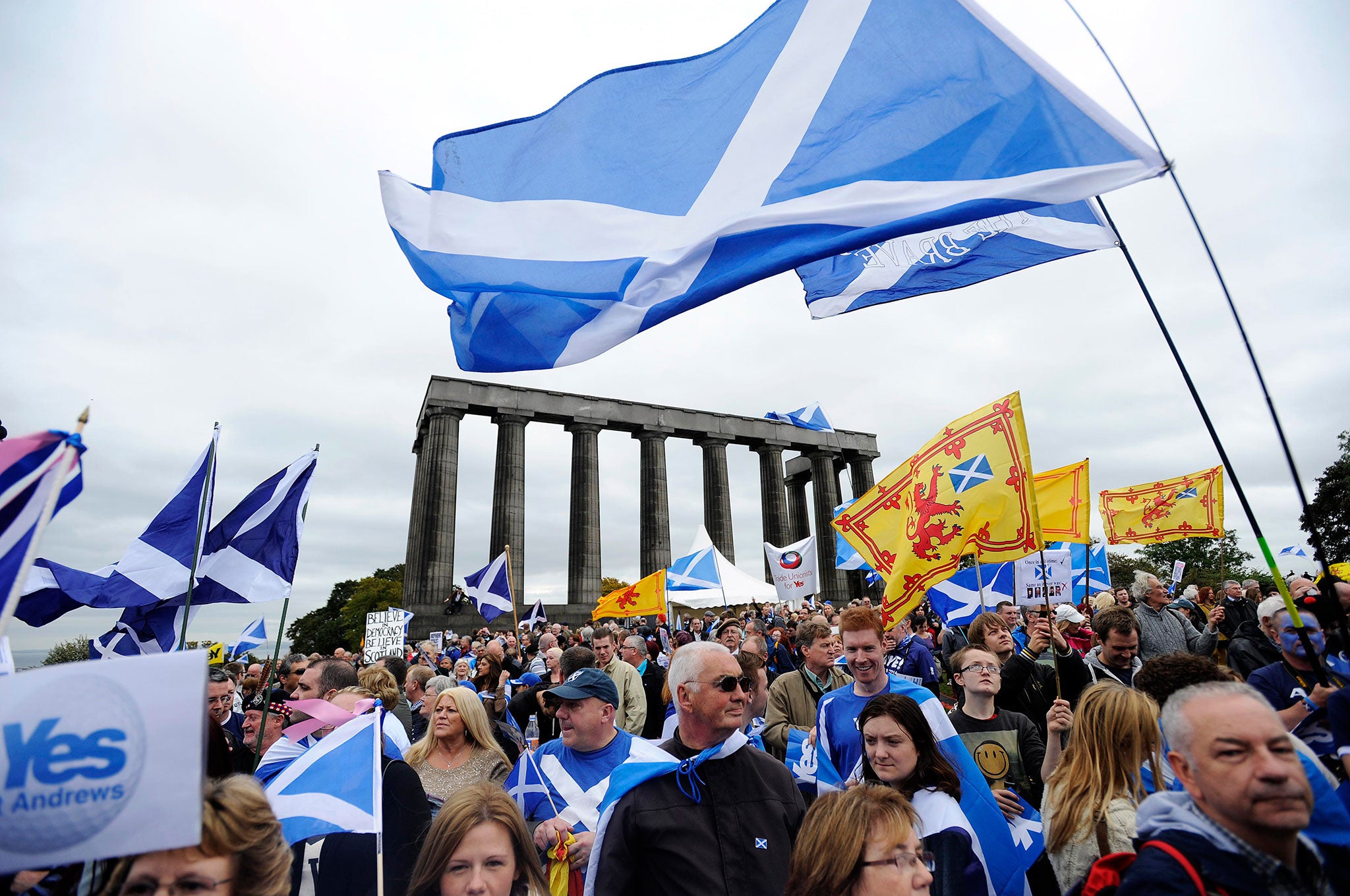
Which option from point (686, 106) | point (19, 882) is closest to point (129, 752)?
point (19, 882)

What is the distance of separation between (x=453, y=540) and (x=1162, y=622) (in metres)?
35.4

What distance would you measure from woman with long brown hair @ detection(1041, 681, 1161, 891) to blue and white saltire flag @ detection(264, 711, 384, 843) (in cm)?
298

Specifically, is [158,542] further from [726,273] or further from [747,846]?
[747,846]

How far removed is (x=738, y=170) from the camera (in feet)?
15.7

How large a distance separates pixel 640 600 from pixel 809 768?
12.0 meters

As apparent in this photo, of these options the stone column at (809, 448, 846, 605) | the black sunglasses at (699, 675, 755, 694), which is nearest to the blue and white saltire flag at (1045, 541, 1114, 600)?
Answer: the black sunglasses at (699, 675, 755, 694)

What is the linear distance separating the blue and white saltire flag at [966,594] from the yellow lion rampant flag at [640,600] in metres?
6.66

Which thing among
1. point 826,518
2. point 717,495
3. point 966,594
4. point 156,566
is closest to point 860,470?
point 826,518

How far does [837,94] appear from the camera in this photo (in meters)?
4.55

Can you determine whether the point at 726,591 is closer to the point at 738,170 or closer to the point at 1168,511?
the point at 1168,511

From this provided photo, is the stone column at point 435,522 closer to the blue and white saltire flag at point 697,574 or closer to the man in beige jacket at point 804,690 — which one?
the blue and white saltire flag at point 697,574

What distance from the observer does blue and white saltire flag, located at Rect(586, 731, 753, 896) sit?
3.17m

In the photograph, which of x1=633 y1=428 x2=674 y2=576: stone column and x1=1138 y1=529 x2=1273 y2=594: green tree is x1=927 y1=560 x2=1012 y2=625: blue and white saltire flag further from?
x1=1138 y1=529 x2=1273 y2=594: green tree

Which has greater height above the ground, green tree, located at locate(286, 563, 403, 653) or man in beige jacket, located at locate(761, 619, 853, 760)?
green tree, located at locate(286, 563, 403, 653)
